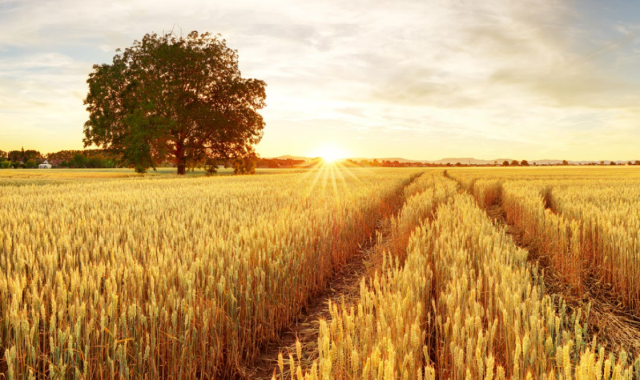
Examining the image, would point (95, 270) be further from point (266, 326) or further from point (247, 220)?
point (247, 220)

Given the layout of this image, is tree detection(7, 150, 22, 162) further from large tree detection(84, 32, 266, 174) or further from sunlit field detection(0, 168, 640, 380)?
sunlit field detection(0, 168, 640, 380)

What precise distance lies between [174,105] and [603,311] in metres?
30.8

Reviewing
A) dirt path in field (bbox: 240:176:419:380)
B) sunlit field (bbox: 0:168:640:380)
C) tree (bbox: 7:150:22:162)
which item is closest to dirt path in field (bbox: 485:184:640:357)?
sunlit field (bbox: 0:168:640:380)

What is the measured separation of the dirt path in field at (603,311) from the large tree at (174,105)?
27812mm

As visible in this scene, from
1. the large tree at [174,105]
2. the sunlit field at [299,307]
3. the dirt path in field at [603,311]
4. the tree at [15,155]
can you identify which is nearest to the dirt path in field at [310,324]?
the sunlit field at [299,307]

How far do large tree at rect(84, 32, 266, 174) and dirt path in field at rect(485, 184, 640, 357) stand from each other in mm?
27812

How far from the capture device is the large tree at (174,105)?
1143 inches

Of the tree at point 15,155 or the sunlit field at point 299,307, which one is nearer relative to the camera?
the sunlit field at point 299,307

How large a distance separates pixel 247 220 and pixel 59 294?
10.4 ft

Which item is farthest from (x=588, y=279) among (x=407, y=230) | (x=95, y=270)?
(x=95, y=270)

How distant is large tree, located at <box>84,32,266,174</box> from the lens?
95.2 feet

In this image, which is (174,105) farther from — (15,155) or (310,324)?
(15,155)

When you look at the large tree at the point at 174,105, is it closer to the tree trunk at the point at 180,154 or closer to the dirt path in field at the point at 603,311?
the tree trunk at the point at 180,154

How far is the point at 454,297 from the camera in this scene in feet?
8.10
